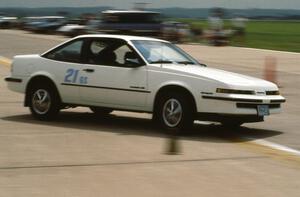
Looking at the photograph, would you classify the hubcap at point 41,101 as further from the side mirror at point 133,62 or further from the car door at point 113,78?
the side mirror at point 133,62

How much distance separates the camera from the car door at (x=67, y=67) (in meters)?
11.2

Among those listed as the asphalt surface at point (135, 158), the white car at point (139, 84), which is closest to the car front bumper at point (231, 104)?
the white car at point (139, 84)

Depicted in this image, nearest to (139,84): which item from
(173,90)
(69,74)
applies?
(173,90)

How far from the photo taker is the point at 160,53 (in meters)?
11.1

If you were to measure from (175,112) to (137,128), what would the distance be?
3.20 ft

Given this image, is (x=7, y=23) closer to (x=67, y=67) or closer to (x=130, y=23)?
(x=130, y=23)

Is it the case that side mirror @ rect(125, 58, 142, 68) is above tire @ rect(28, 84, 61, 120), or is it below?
above

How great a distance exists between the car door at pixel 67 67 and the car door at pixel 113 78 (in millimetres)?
159

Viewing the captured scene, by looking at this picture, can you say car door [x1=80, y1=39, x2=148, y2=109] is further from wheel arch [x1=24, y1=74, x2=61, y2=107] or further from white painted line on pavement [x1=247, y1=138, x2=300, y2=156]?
white painted line on pavement [x1=247, y1=138, x2=300, y2=156]

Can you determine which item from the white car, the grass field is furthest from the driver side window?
the grass field

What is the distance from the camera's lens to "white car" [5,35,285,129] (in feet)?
32.8

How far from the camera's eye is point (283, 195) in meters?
6.60

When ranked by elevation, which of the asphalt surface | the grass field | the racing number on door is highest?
the grass field

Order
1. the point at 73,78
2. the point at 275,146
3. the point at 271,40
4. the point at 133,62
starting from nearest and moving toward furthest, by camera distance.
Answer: the point at 275,146
the point at 133,62
the point at 73,78
the point at 271,40
